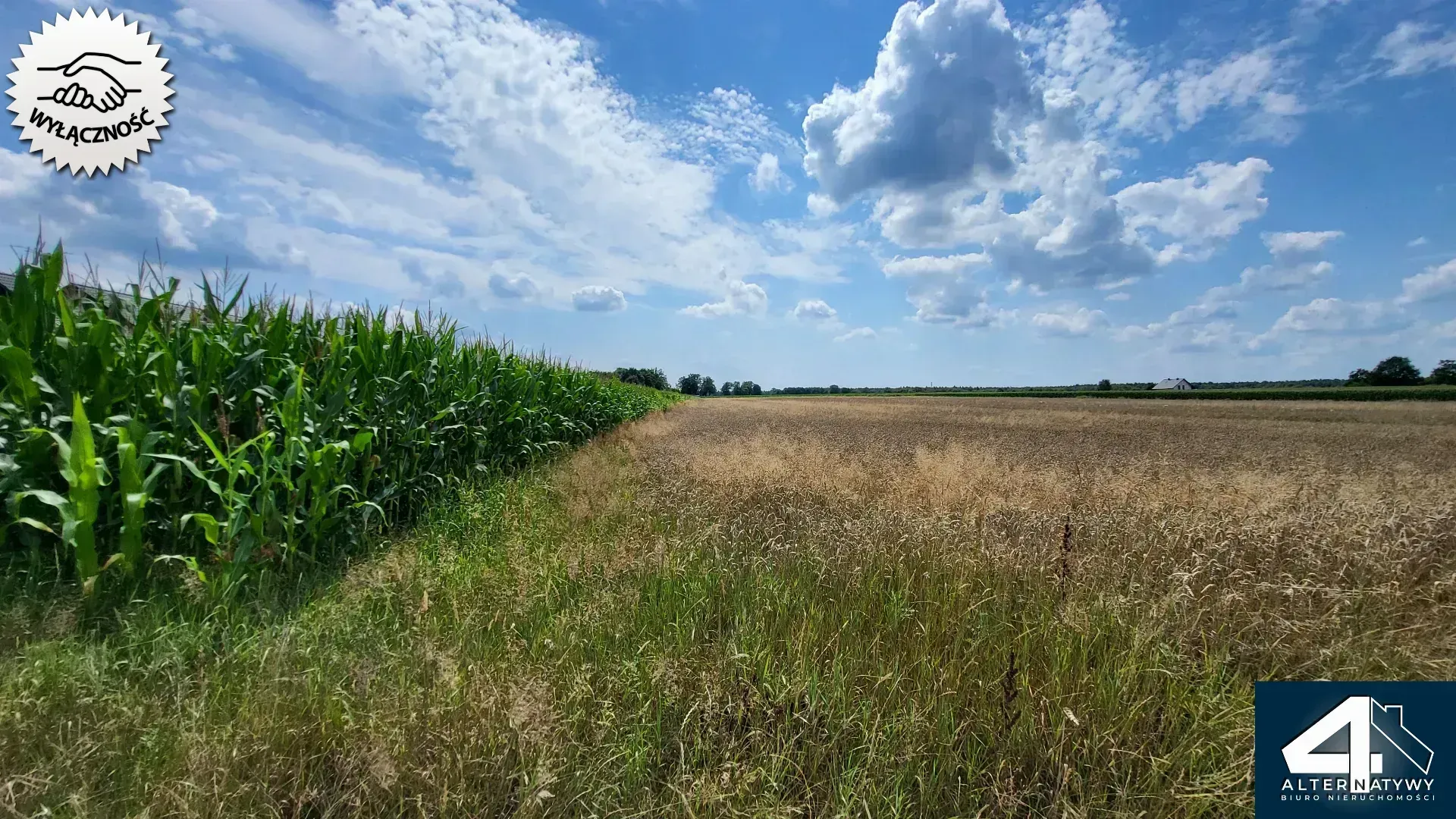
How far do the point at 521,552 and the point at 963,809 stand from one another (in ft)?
9.50

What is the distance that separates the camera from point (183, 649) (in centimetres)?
229

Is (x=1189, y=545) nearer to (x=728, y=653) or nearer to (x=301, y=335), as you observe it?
(x=728, y=653)

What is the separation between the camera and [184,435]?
3.16 m

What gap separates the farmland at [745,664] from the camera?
5.72ft

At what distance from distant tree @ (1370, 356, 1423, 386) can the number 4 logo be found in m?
58.8

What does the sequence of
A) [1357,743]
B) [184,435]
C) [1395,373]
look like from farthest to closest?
[1395,373] → [184,435] → [1357,743]

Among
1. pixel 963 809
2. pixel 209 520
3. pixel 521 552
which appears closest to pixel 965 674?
pixel 963 809

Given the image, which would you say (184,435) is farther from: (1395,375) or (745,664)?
(1395,375)

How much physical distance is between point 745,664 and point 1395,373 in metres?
64.0

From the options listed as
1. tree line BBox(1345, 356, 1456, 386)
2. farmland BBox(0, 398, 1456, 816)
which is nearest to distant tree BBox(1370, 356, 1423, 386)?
tree line BBox(1345, 356, 1456, 386)

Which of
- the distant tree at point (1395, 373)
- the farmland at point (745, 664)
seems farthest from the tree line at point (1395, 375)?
the farmland at point (745, 664)

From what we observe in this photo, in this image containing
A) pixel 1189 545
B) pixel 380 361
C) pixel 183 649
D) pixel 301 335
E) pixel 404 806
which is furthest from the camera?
pixel 380 361

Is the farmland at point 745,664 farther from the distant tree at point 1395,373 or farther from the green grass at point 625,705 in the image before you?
the distant tree at point 1395,373

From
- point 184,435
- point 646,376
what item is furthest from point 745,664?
point 646,376
